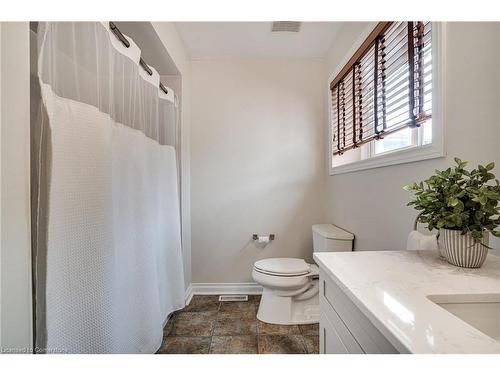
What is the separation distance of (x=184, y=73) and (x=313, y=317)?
2.29 m

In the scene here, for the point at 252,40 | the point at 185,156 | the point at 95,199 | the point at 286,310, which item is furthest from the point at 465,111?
the point at 185,156

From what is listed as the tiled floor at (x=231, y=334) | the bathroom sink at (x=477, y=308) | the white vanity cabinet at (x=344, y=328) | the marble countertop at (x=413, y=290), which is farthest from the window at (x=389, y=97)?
the tiled floor at (x=231, y=334)

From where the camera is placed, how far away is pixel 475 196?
0.70m

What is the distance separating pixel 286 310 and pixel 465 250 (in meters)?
1.39

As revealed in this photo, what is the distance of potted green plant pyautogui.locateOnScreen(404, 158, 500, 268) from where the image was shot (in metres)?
0.71

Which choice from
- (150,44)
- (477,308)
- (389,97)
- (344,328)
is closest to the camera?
(477,308)

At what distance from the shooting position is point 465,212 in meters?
0.73

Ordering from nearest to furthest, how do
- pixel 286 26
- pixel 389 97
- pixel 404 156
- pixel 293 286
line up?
pixel 404 156 → pixel 389 97 → pixel 293 286 → pixel 286 26

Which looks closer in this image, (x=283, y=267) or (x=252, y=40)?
(x=283, y=267)

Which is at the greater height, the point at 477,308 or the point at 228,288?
the point at 477,308

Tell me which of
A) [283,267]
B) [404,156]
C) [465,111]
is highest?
[465,111]

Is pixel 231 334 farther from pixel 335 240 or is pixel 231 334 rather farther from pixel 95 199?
pixel 95 199
